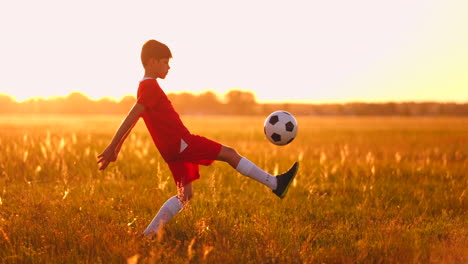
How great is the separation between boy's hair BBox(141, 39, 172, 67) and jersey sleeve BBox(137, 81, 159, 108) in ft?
0.94

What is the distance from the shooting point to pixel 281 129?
502 cm

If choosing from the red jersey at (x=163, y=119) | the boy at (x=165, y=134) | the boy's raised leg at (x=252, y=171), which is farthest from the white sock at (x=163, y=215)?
the boy's raised leg at (x=252, y=171)

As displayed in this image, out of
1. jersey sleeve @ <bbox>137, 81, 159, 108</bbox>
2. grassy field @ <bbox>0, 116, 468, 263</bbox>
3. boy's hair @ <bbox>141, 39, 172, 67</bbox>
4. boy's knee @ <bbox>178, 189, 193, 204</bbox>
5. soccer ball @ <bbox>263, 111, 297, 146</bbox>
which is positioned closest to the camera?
grassy field @ <bbox>0, 116, 468, 263</bbox>

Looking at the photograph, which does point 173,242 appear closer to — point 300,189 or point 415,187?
point 300,189

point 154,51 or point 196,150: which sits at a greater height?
point 154,51

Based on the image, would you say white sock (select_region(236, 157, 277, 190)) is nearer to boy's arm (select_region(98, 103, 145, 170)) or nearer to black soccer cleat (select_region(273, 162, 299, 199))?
black soccer cleat (select_region(273, 162, 299, 199))

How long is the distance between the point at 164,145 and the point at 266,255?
133 centimetres

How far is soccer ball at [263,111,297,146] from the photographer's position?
4988 millimetres

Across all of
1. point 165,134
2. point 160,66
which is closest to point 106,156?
point 165,134

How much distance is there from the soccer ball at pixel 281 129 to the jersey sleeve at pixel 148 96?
1592mm

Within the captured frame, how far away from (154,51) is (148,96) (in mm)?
434

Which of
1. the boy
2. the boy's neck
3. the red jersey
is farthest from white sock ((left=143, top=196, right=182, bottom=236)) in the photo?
the boy's neck

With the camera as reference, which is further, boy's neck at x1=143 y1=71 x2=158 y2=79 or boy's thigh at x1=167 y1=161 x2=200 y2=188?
boy's thigh at x1=167 y1=161 x2=200 y2=188

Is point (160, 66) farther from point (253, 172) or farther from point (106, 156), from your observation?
point (253, 172)
